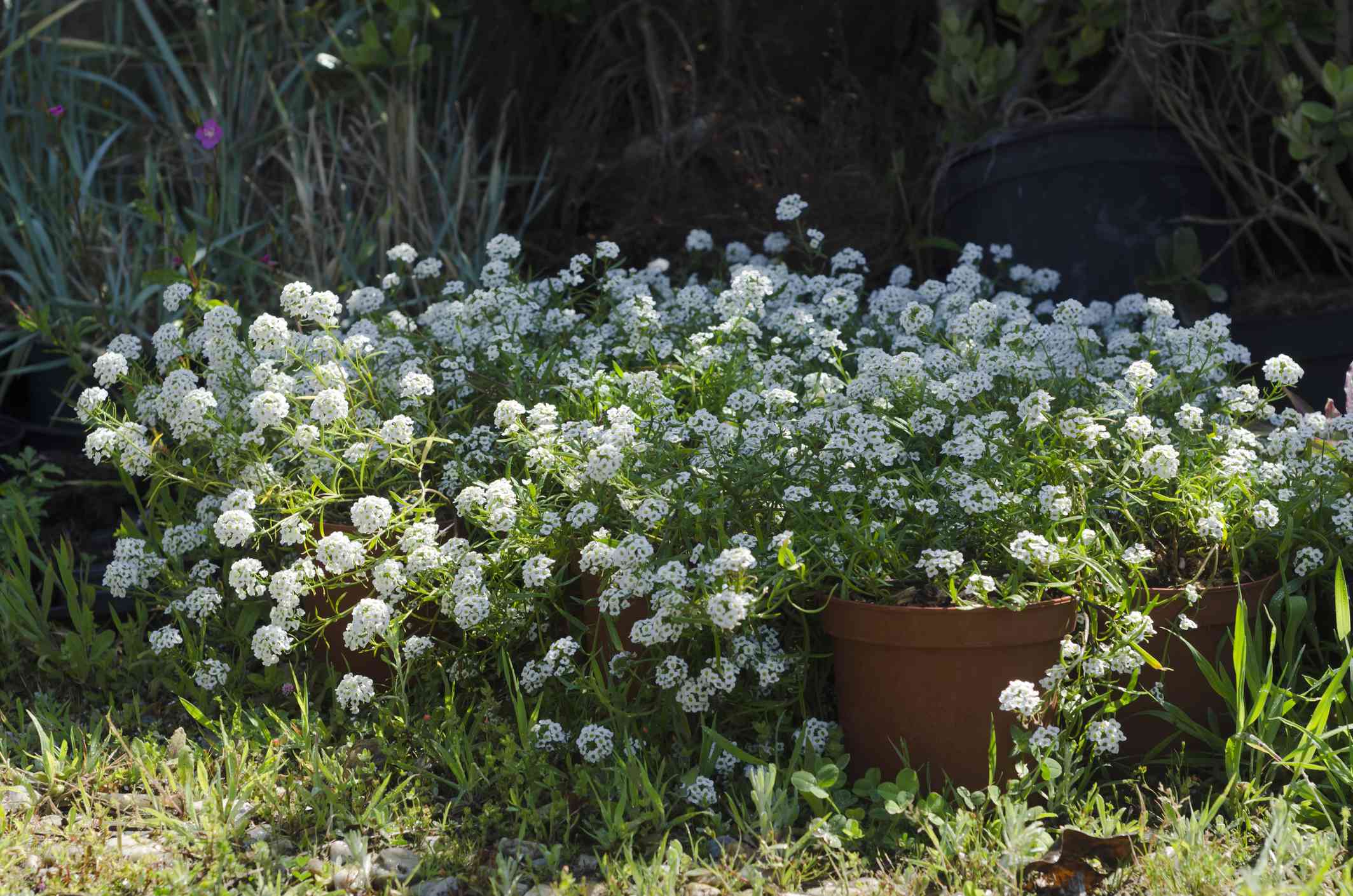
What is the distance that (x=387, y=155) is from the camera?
4.34 metres

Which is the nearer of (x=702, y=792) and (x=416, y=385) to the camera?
(x=702, y=792)

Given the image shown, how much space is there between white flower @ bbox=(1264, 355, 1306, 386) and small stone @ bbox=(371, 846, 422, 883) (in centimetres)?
179

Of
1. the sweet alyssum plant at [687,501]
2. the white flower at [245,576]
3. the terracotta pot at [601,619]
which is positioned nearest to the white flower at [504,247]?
the sweet alyssum plant at [687,501]

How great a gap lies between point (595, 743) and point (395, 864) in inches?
14.8

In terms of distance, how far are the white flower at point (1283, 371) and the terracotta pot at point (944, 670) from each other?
72cm

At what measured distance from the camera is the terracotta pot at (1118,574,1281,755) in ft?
7.11

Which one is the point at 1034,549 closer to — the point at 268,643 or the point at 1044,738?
the point at 1044,738

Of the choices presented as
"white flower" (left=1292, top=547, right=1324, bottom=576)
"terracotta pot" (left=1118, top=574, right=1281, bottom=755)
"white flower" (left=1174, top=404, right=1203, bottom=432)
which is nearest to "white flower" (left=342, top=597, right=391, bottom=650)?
"terracotta pot" (left=1118, top=574, right=1281, bottom=755)

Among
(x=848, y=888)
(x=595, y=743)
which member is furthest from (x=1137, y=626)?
(x=595, y=743)

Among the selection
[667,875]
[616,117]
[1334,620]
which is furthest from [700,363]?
[616,117]

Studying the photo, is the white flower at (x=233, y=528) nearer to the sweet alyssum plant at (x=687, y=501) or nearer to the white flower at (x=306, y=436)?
the sweet alyssum plant at (x=687, y=501)

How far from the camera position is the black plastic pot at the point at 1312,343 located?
11.2ft

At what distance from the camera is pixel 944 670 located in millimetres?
2016

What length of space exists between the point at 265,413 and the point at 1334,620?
204 cm
